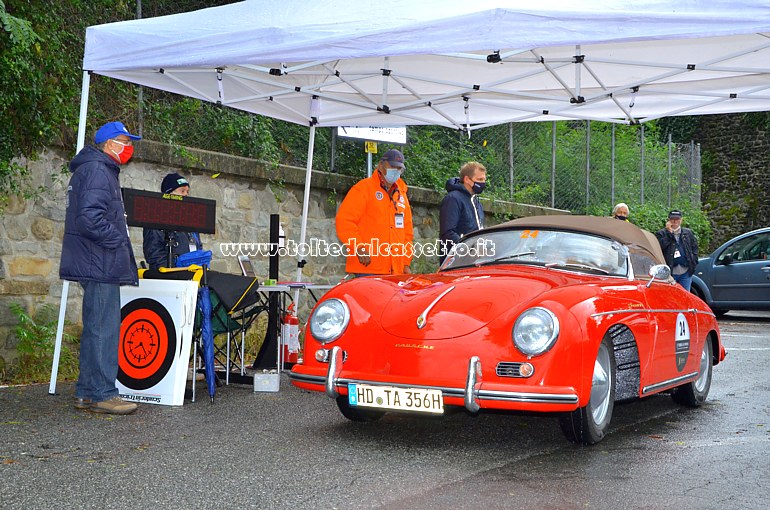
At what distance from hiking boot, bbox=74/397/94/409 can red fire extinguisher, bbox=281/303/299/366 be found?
204cm

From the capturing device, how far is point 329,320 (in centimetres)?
595

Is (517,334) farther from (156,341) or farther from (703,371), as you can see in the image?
(156,341)

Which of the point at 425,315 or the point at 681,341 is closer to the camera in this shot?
the point at 425,315

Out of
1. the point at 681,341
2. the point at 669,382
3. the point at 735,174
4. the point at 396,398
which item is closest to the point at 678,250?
the point at 681,341

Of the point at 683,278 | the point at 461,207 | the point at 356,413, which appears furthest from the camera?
the point at 683,278

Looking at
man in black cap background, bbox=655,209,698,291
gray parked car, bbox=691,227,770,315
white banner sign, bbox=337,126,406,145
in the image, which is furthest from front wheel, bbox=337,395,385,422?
gray parked car, bbox=691,227,770,315

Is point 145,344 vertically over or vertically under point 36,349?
over

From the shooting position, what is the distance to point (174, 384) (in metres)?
7.04

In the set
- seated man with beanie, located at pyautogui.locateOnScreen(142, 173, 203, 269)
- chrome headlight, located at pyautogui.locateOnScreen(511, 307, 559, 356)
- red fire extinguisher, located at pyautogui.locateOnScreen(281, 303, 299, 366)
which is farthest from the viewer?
red fire extinguisher, located at pyautogui.locateOnScreen(281, 303, 299, 366)

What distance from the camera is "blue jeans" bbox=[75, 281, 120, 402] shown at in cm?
663

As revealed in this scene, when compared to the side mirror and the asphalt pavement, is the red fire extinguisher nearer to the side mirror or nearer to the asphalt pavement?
the asphalt pavement

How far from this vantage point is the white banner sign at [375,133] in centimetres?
1185

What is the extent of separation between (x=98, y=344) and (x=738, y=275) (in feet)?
41.4

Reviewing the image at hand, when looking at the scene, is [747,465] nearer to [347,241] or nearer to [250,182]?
[347,241]
